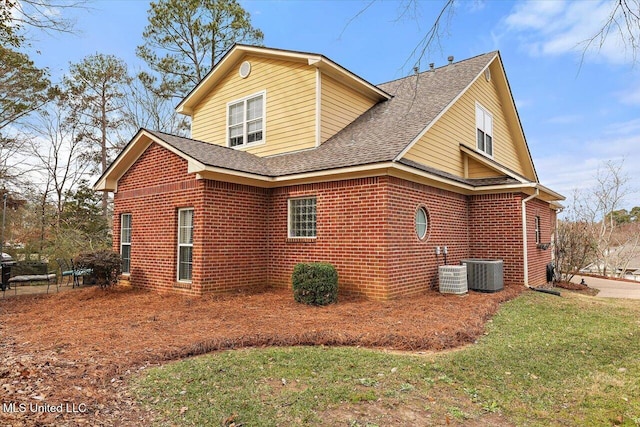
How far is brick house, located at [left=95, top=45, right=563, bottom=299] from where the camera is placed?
30.1ft

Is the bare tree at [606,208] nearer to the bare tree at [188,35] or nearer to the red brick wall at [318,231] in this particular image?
the red brick wall at [318,231]

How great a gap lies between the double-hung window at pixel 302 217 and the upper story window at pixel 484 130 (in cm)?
698

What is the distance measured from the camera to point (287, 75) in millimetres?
12281

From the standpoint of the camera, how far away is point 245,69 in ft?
43.9

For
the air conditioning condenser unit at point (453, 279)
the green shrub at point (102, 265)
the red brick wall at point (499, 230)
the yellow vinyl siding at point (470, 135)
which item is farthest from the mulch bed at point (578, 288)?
the green shrub at point (102, 265)

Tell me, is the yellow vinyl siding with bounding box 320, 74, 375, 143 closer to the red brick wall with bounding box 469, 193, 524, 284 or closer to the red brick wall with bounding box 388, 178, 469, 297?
the red brick wall with bounding box 388, 178, 469, 297

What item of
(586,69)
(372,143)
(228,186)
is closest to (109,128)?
(228,186)

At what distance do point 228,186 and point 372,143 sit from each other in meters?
3.76

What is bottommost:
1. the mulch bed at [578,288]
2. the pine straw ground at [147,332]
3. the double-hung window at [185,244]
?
the mulch bed at [578,288]

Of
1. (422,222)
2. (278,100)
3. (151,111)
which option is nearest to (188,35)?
(151,111)

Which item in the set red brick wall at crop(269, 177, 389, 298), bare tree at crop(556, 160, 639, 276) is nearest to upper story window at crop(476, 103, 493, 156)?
red brick wall at crop(269, 177, 389, 298)

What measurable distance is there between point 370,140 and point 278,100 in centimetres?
377

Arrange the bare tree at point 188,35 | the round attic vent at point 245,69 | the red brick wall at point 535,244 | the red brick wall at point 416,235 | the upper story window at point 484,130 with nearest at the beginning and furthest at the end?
1. the red brick wall at point 416,235
2. the red brick wall at point 535,244
3. the round attic vent at point 245,69
4. the upper story window at point 484,130
5. the bare tree at point 188,35

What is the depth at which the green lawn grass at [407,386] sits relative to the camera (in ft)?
11.6
